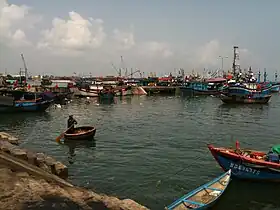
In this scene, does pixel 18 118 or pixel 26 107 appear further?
pixel 26 107

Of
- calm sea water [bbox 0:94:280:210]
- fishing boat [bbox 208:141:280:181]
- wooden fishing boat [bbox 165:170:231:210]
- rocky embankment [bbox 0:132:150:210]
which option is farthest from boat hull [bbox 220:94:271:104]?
rocky embankment [bbox 0:132:150:210]

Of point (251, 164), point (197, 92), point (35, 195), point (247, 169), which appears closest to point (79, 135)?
point (247, 169)

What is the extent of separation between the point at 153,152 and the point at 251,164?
806 centimetres

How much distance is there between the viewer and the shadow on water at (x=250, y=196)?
43.1 ft

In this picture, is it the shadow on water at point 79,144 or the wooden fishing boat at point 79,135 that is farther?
the wooden fishing boat at point 79,135

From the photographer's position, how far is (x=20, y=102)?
137ft

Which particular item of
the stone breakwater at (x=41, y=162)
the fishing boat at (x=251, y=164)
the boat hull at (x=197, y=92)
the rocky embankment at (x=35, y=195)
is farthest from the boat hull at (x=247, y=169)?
the boat hull at (x=197, y=92)

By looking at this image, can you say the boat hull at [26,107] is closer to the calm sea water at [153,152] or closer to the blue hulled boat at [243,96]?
the calm sea water at [153,152]

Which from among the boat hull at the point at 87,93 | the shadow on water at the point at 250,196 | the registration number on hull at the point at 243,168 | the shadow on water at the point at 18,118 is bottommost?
the shadow on water at the point at 250,196

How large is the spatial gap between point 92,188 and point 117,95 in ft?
213

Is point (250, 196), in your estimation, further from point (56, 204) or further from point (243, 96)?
point (243, 96)

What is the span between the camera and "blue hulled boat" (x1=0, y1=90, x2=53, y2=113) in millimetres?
41000

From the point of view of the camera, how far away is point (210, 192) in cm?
1305

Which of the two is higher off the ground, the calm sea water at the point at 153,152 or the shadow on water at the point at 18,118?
the shadow on water at the point at 18,118
